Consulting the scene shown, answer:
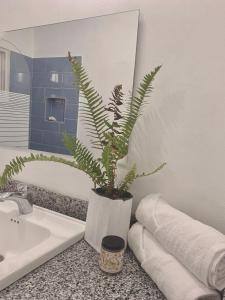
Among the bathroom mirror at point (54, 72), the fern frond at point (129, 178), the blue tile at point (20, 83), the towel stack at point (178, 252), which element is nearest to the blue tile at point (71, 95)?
the bathroom mirror at point (54, 72)

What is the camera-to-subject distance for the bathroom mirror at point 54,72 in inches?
36.2

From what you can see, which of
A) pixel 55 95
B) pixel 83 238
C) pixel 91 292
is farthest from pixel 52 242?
pixel 55 95

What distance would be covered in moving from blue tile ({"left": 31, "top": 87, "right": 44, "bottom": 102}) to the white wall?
1.53 feet

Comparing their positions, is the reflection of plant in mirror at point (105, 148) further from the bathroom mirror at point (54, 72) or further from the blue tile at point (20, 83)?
→ the blue tile at point (20, 83)

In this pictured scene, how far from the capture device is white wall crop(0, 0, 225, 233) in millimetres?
759

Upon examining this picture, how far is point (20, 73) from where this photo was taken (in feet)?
3.92

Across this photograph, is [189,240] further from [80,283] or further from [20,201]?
[20,201]

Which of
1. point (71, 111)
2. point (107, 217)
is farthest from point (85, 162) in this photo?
point (71, 111)

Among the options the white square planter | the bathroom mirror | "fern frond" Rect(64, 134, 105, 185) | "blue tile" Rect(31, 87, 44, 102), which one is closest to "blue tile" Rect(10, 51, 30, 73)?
the bathroom mirror

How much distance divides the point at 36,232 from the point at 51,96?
57cm

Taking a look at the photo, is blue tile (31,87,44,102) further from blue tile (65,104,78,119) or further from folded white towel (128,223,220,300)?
folded white towel (128,223,220,300)

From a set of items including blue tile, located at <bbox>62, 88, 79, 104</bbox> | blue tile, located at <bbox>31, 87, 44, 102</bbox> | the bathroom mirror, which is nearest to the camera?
the bathroom mirror

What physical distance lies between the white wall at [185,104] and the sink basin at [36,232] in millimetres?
288

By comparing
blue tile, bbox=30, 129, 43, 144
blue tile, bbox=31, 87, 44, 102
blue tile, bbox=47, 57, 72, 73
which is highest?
blue tile, bbox=47, 57, 72, 73
